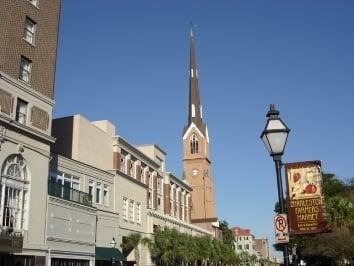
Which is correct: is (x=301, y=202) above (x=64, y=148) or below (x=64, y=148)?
below

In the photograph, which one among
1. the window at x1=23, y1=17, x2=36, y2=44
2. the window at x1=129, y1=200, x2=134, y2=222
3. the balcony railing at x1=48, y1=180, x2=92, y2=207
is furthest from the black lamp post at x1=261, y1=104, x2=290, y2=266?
the window at x1=129, y1=200, x2=134, y2=222

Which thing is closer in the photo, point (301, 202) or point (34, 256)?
point (301, 202)

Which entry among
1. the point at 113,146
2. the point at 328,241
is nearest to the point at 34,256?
the point at 113,146

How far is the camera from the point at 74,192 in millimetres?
36969

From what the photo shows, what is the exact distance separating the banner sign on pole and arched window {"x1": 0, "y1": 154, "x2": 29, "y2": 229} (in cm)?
2183

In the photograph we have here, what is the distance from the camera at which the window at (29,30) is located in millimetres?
32781

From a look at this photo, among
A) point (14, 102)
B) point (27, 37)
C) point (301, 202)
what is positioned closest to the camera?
point (301, 202)

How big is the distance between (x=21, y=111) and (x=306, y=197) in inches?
983

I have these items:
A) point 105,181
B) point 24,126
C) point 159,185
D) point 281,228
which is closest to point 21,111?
point 24,126

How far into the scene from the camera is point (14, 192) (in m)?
30.4

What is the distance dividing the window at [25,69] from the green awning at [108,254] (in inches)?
613

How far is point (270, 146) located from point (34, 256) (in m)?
24.3

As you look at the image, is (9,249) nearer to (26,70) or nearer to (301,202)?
(26,70)

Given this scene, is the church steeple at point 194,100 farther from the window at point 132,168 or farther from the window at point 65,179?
the window at point 65,179
